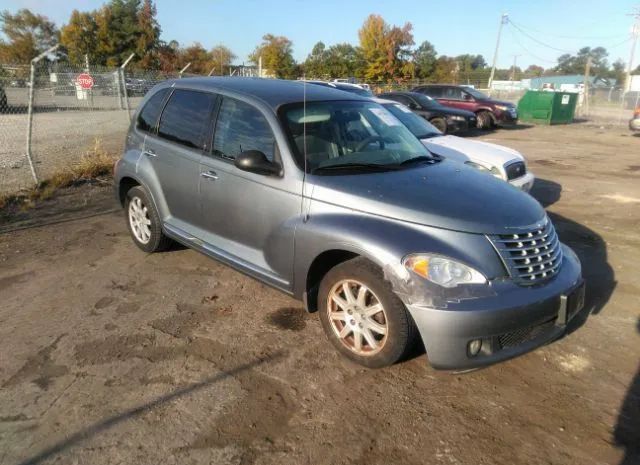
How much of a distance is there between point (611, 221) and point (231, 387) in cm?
586

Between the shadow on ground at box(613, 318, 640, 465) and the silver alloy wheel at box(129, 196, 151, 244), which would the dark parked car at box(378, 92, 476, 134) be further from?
the shadow on ground at box(613, 318, 640, 465)

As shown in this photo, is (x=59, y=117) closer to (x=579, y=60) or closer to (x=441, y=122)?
(x=441, y=122)

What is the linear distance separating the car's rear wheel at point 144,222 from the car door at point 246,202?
864 mm

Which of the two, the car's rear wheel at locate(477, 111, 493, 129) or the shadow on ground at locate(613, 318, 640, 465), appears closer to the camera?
the shadow on ground at locate(613, 318, 640, 465)

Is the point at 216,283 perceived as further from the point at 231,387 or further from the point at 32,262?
the point at 32,262

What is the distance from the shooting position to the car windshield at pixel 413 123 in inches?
310

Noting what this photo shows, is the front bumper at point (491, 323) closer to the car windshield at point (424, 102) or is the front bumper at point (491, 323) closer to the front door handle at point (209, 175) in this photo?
the front door handle at point (209, 175)

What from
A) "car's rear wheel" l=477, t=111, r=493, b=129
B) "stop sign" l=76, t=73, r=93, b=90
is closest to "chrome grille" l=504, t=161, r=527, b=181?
"car's rear wheel" l=477, t=111, r=493, b=129

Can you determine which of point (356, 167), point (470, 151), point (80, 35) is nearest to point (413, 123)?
point (470, 151)

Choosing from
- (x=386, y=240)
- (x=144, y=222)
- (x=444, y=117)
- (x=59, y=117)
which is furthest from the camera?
(x=59, y=117)

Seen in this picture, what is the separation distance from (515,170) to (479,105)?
12.8 metres

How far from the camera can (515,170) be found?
7008 mm

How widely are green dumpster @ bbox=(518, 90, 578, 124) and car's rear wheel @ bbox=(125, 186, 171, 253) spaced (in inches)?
856

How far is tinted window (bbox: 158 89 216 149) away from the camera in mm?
4223
